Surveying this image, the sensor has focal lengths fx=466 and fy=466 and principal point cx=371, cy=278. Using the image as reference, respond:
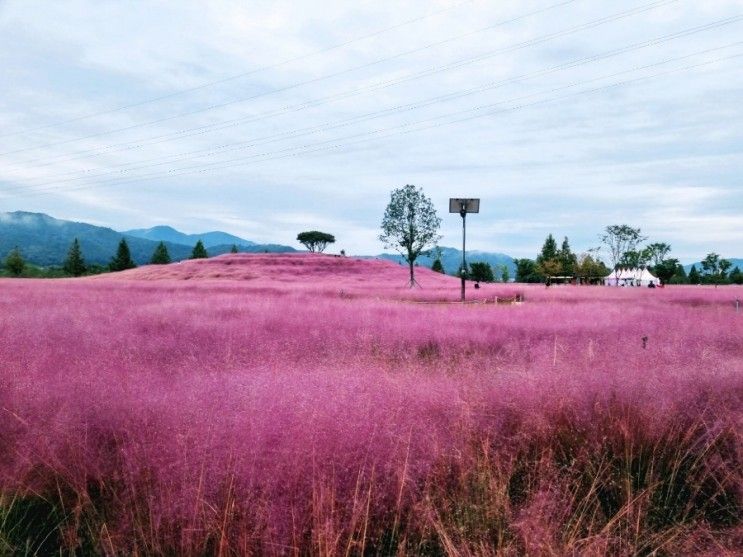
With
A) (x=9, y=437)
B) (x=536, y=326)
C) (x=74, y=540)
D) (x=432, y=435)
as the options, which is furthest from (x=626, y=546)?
(x=536, y=326)

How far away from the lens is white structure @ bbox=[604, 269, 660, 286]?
84.4m

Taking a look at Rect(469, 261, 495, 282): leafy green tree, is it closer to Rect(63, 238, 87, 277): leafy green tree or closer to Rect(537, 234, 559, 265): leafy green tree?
Rect(537, 234, 559, 265): leafy green tree

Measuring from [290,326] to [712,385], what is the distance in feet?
22.2

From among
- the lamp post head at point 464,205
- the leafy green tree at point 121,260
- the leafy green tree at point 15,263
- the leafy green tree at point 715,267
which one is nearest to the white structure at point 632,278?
the leafy green tree at point 715,267

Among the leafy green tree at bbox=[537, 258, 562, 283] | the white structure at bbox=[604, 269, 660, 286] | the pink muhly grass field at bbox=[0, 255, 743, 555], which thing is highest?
the leafy green tree at bbox=[537, 258, 562, 283]

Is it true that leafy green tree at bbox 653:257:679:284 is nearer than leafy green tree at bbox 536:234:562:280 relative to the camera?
No

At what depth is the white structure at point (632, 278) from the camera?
277 feet

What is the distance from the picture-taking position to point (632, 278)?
277 ft

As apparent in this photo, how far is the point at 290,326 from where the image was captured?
9.16m

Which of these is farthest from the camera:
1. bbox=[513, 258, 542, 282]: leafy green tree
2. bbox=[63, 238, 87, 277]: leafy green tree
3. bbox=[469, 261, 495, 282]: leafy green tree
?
bbox=[513, 258, 542, 282]: leafy green tree

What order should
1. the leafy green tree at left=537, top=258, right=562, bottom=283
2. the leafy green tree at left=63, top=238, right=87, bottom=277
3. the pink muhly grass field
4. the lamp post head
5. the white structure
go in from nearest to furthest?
the pink muhly grass field, the lamp post head, the white structure, the leafy green tree at left=63, top=238, right=87, bottom=277, the leafy green tree at left=537, top=258, right=562, bottom=283

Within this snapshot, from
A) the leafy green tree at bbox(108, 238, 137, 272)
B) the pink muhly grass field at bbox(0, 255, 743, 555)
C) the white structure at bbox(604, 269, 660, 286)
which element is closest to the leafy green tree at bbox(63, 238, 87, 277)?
the leafy green tree at bbox(108, 238, 137, 272)

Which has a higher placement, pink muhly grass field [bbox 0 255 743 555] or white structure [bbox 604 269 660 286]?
white structure [bbox 604 269 660 286]

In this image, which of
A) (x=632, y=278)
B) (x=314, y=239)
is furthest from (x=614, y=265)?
(x=314, y=239)
